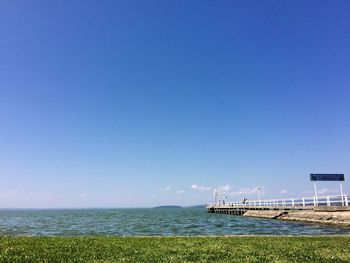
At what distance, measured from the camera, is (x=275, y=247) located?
15734 mm

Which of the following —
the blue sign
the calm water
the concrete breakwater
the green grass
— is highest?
the blue sign

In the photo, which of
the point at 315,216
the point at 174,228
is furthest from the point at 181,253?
the point at 315,216

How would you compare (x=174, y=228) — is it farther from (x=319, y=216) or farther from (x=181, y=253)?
(x=181, y=253)

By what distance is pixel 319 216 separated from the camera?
4150 cm

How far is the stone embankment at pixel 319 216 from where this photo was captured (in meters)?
36.4

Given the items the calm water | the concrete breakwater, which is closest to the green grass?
the calm water

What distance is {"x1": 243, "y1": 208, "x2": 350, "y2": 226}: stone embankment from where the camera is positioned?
3644cm

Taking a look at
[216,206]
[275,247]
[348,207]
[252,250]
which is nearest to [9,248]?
[252,250]

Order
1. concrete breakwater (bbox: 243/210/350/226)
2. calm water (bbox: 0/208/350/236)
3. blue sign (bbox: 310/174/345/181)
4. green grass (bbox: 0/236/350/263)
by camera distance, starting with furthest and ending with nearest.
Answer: blue sign (bbox: 310/174/345/181) < concrete breakwater (bbox: 243/210/350/226) < calm water (bbox: 0/208/350/236) < green grass (bbox: 0/236/350/263)

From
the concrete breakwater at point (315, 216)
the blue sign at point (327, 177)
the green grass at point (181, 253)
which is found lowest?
the green grass at point (181, 253)

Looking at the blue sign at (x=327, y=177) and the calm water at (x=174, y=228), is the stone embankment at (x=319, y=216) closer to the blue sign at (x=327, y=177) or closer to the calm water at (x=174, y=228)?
the calm water at (x=174, y=228)

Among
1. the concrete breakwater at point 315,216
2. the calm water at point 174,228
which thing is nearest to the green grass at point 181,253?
the calm water at point 174,228

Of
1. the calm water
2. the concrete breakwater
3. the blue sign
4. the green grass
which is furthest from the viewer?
the blue sign

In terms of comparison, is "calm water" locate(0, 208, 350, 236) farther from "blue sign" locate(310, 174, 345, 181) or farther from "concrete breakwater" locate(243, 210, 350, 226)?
"blue sign" locate(310, 174, 345, 181)
